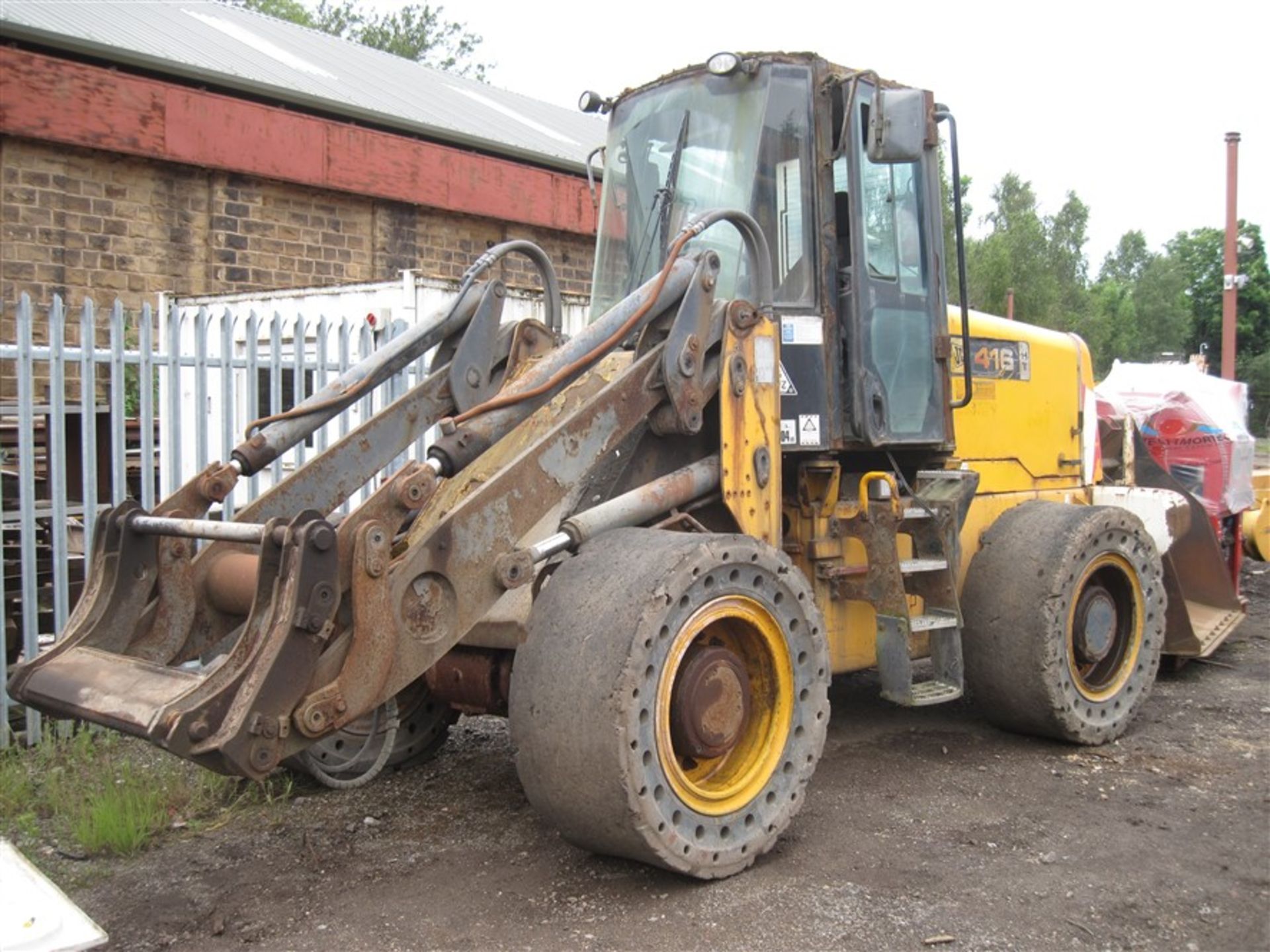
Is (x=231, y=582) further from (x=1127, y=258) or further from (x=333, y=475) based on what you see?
(x=1127, y=258)

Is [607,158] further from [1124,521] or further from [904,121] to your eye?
[1124,521]

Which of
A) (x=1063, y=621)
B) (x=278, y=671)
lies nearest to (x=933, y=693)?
(x=1063, y=621)

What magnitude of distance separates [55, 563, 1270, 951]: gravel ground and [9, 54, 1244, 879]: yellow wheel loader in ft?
0.76

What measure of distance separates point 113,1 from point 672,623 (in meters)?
17.6

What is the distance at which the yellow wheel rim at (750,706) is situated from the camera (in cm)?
403

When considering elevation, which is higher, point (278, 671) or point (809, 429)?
point (809, 429)

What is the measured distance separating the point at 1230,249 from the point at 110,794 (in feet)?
47.1

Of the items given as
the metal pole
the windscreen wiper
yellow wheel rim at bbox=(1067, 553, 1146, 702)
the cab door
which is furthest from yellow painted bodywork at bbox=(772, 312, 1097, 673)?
the metal pole

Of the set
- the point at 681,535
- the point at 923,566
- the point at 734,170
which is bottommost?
the point at 923,566

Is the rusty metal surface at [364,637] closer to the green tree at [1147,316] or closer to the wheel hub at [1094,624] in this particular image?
the wheel hub at [1094,624]

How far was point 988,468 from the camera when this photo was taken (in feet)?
20.4

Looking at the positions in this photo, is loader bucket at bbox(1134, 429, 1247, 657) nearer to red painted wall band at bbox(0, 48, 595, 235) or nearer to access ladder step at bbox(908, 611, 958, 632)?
access ladder step at bbox(908, 611, 958, 632)

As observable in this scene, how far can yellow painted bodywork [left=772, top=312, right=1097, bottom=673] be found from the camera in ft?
17.6

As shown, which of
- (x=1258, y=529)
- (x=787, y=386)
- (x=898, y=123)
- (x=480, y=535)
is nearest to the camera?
(x=480, y=535)
